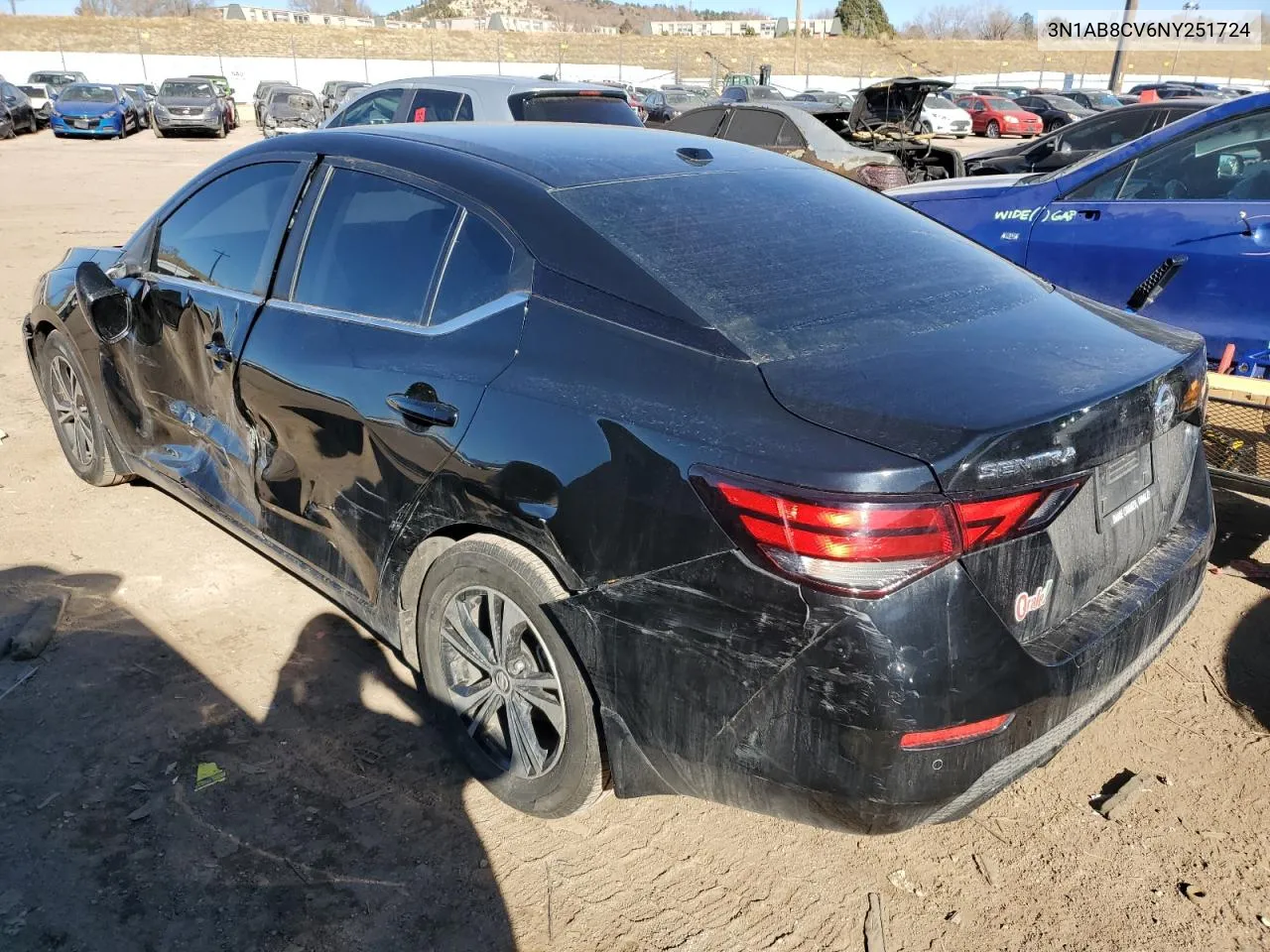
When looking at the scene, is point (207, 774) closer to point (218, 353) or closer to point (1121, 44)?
point (218, 353)

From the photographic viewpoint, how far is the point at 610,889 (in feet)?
8.25

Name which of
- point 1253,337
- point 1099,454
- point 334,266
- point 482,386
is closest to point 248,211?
point 334,266

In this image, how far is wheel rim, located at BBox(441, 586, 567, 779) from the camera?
2562 millimetres

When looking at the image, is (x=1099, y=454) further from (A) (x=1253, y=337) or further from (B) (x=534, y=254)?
(A) (x=1253, y=337)

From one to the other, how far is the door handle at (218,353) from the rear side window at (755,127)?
9.47 meters

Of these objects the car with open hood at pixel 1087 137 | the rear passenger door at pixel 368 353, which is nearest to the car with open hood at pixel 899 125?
the car with open hood at pixel 1087 137

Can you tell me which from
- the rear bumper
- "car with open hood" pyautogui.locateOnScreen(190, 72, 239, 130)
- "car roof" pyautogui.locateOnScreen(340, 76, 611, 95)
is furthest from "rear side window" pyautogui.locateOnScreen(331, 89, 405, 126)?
"car with open hood" pyautogui.locateOnScreen(190, 72, 239, 130)

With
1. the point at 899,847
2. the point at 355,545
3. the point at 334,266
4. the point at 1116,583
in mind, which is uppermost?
the point at 334,266

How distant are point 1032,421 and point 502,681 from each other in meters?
1.49

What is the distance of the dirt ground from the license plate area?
0.94m

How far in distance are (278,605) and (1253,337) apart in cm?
418

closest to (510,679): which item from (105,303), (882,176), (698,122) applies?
(105,303)

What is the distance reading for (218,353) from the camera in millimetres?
3424

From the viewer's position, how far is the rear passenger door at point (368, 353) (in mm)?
2609
